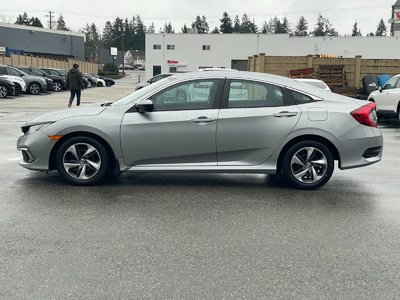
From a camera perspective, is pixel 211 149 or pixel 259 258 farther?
pixel 211 149

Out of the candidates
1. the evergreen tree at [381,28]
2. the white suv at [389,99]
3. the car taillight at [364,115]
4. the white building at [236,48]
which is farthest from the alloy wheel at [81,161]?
the evergreen tree at [381,28]

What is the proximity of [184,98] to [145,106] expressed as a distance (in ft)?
1.79

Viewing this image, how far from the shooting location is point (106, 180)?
22.2ft

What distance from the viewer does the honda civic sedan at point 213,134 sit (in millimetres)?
6242

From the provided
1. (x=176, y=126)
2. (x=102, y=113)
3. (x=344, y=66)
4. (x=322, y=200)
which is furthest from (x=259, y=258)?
(x=344, y=66)

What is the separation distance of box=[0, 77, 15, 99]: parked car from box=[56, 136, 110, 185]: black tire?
2012 cm

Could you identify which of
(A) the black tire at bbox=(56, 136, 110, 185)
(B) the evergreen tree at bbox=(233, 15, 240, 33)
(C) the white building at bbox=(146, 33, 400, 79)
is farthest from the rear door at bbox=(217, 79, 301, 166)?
(B) the evergreen tree at bbox=(233, 15, 240, 33)

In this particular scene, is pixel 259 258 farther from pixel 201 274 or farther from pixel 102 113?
pixel 102 113

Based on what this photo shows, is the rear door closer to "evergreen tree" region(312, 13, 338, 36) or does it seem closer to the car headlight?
the car headlight

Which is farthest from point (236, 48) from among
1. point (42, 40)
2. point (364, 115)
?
point (364, 115)

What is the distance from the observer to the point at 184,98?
6.35 metres

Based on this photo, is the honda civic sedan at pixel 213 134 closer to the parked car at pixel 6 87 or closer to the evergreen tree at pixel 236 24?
the parked car at pixel 6 87

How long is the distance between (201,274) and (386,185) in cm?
414

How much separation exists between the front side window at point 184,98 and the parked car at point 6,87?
67.6 feet
